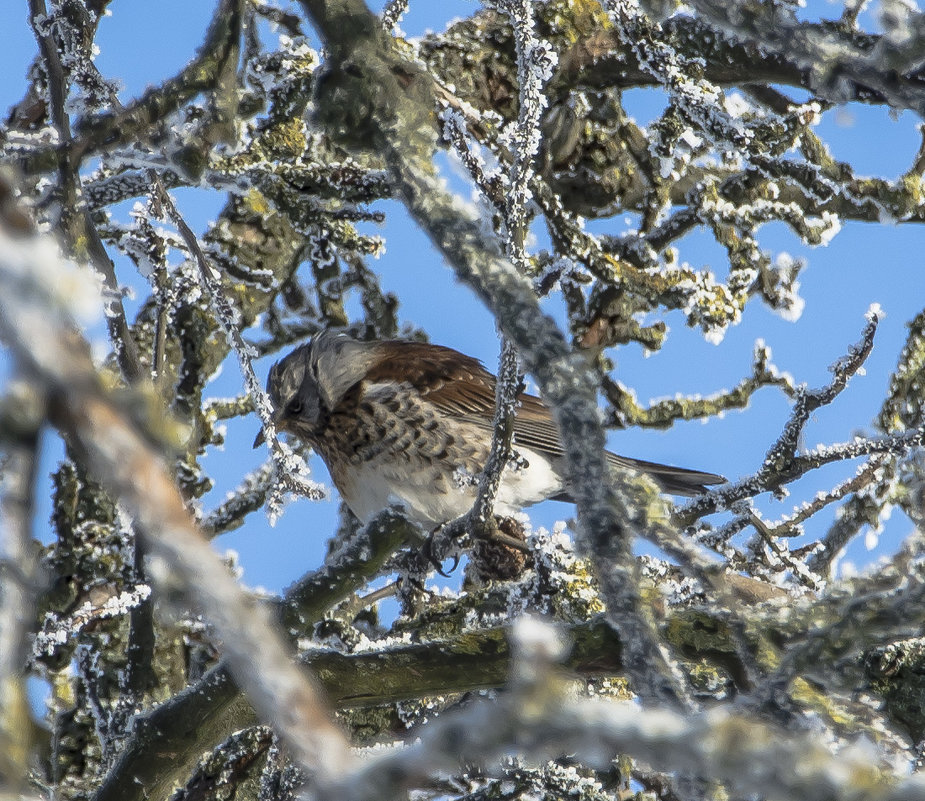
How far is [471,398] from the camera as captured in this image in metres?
4.65

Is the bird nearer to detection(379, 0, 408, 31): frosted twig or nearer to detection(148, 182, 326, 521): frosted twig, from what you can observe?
detection(148, 182, 326, 521): frosted twig

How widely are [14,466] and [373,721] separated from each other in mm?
2686

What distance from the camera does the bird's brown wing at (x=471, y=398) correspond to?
4461mm

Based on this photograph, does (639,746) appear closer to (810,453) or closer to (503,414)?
(503,414)

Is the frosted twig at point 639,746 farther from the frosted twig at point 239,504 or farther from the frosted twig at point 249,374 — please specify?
the frosted twig at point 239,504

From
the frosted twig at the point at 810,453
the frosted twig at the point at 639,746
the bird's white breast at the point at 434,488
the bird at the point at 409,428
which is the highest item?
the bird at the point at 409,428

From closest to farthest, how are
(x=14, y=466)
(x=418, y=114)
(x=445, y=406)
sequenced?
(x=14, y=466)
(x=418, y=114)
(x=445, y=406)

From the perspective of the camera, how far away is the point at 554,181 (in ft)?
15.4

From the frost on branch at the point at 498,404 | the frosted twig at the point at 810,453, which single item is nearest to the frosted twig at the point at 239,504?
the frost on branch at the point at 498,404

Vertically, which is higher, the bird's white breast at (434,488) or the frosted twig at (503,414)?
the bird's white breast at (434,488)

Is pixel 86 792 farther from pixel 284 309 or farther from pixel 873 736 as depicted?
pixel 873 736

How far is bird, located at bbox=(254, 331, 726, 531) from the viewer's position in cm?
440

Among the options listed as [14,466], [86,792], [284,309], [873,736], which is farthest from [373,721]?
[14,466]

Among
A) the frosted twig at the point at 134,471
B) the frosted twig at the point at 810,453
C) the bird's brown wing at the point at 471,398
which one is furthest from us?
the bird's brown wing at the point at 471,398
